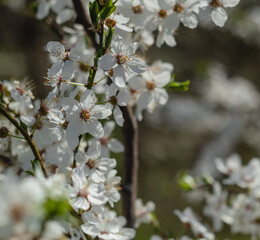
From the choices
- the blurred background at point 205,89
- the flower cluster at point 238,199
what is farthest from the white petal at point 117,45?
the blurred background at point 205,89

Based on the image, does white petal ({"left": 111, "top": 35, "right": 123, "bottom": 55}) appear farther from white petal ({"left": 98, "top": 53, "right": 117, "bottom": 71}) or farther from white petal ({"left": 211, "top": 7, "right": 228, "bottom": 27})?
white petal ({"left": 211, "top": 7, "right": 228, "bottom": 27})

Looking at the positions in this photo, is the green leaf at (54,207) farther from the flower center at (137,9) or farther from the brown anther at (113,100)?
the flower center at (137,9)

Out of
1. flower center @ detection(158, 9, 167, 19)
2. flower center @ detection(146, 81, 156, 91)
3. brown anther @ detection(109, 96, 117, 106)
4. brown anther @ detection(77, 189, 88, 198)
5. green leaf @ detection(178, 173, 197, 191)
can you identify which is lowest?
green leaf @ detection(178, 173, 197, 191)

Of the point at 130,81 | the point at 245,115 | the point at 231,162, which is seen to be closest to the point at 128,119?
the point at 130,81

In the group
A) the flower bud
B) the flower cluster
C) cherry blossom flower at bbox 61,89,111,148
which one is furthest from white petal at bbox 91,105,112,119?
the flower cluster

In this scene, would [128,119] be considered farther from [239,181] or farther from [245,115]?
[245,115]

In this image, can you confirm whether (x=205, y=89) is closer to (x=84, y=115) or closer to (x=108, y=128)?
(x=108, y=128)

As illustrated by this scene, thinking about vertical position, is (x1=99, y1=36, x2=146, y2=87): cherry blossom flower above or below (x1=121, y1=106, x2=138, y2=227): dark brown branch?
above
